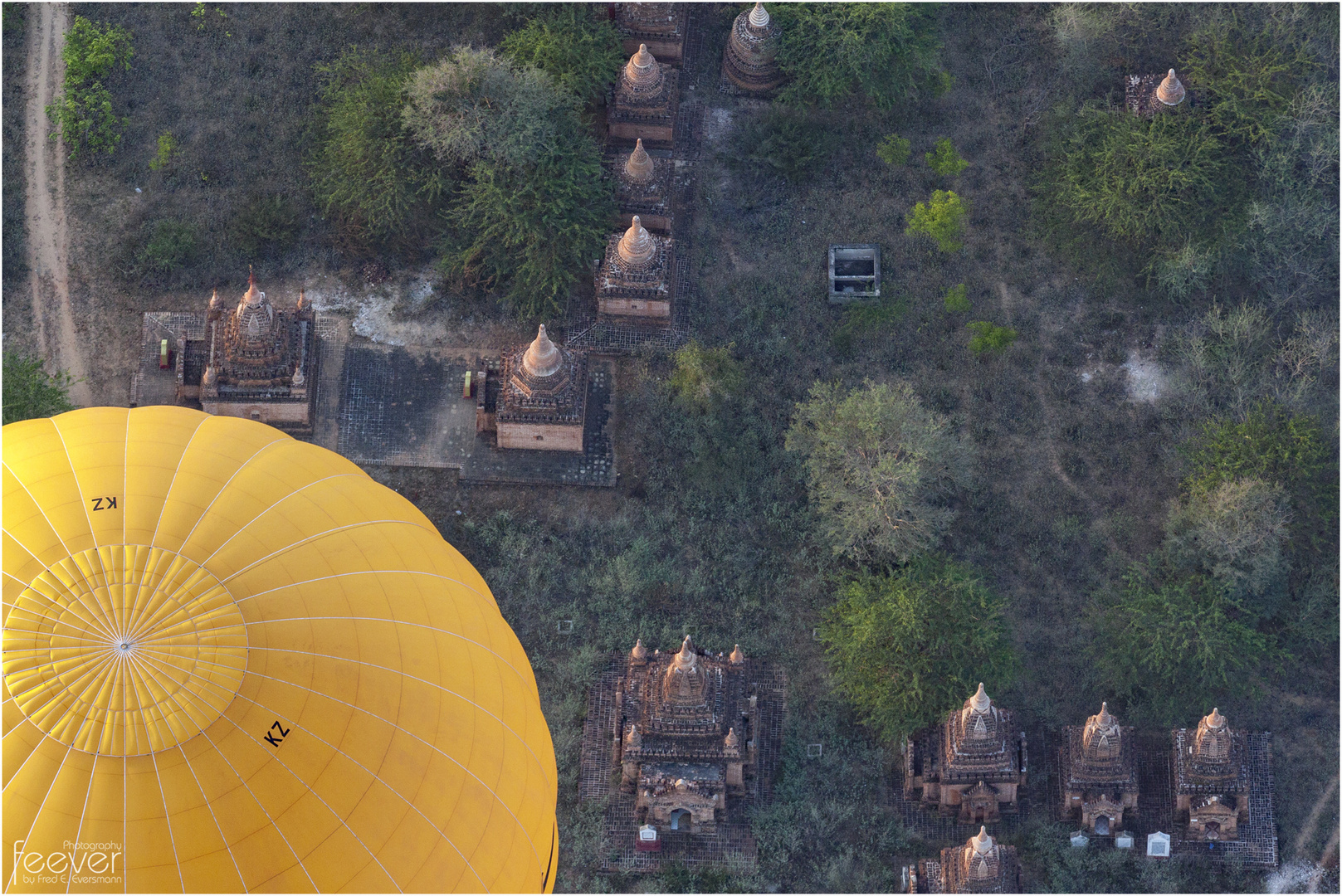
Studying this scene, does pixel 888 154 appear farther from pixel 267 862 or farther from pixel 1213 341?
pixel 267 862

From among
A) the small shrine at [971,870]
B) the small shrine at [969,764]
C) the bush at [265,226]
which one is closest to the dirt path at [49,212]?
the bush at [265,226]

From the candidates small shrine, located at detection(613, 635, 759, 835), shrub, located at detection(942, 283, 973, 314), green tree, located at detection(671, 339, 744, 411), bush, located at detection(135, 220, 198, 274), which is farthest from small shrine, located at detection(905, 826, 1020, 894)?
bush, located at detection(135, 220, 198, 274)

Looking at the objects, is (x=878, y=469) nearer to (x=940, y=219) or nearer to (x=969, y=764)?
(x=969, y=764)

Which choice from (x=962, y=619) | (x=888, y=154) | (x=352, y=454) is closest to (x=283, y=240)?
(x=352, y=454)

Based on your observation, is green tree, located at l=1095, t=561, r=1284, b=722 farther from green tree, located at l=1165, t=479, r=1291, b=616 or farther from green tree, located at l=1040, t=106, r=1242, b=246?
green tree, located at l=1040, t=106, r=1242, b=246

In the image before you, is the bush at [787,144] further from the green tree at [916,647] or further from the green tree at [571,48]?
the green tree at [916,647]

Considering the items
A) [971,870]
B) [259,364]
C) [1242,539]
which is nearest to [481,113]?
[259,364]
